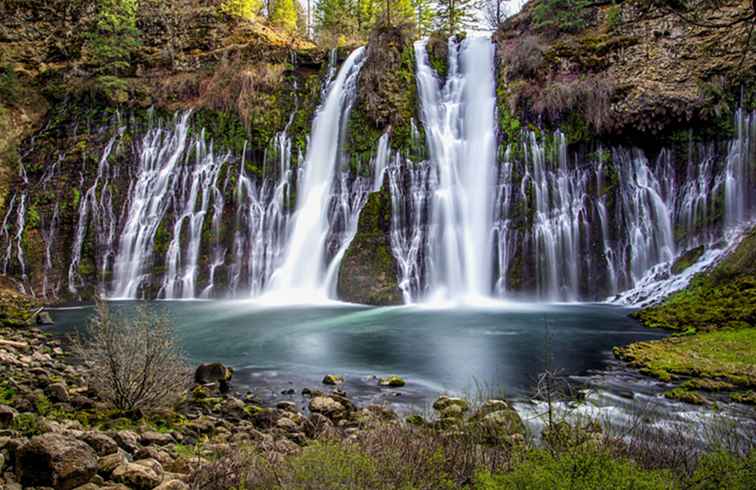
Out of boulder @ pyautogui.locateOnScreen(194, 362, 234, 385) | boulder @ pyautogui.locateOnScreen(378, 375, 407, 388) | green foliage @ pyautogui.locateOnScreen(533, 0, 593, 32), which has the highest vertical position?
green foliage @ pyautogui.locateOnScreen(533, 0, 593, 32)

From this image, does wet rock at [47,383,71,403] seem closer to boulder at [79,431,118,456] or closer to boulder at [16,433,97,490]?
boulder at [79,431,118,456]

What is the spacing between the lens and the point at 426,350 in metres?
10.8

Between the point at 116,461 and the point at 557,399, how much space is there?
5.36m

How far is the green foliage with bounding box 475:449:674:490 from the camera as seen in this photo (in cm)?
262

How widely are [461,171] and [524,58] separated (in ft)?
22.5

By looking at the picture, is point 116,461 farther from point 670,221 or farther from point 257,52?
point 257,52

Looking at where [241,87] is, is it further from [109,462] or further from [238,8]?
[109,462]

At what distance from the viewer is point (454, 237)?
18453mm

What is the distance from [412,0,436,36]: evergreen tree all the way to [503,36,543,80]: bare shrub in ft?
63.4

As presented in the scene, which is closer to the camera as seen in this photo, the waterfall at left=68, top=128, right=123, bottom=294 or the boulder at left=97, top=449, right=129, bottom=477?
the boulder at left=97, top=449, right=129, bottom=477

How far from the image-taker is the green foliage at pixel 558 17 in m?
23.9

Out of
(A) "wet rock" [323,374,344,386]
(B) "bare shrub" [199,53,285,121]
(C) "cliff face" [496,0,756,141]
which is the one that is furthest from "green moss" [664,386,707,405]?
(B) "bare shrub" [199,53,285,121]

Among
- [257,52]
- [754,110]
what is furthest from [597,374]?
[257,52]

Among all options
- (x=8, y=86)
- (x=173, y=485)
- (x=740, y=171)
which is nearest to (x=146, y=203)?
(x=8, y=86)
